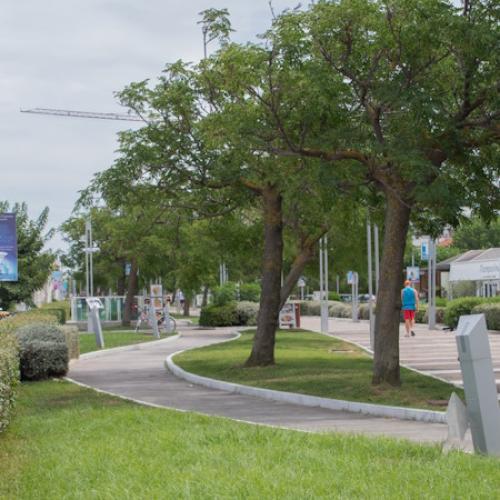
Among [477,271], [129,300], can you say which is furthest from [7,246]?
[129,300]

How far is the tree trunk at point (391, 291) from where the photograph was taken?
15656 millimetres

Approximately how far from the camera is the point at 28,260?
4300cm

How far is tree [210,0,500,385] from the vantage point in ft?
46.7

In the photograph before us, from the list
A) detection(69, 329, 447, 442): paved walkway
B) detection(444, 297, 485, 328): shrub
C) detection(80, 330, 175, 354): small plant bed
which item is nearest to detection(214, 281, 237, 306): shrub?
detection(80, 330, 175, 354): small plant bed

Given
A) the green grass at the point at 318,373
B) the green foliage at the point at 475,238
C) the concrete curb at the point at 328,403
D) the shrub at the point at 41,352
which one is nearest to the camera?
the concrete curb at the point at 328,403

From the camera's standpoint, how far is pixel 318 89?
592 inches

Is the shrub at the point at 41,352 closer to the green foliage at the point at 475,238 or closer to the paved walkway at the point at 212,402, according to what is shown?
the paved walkway at the point at 212,402

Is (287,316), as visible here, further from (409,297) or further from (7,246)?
(7,246)

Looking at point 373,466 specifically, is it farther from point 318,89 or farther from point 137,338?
point 137,338

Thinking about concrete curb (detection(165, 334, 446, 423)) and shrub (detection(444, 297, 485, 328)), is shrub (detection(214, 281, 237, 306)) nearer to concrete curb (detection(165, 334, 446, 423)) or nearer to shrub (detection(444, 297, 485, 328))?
shrub (detection(444, 297, 485, 328))

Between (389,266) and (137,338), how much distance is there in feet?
70.8

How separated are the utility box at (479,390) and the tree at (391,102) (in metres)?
5.29

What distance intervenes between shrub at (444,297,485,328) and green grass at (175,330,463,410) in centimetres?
796

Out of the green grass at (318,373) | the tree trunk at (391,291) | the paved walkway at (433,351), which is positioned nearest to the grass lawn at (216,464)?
the green grass at (318,373)
